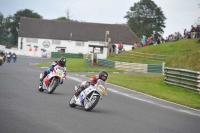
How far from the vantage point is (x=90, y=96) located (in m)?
14.4

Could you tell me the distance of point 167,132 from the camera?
37.0ft

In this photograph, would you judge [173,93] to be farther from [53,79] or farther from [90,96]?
[90,96]

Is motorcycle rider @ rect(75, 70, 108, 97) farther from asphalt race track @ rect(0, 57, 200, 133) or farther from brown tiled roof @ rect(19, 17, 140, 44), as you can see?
brown tiled roof @ rect(19, 17, 140, 44)

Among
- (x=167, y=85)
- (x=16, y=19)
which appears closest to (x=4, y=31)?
Answer: (x=16, y=19)

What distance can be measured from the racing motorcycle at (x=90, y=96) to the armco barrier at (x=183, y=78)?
41.3ft

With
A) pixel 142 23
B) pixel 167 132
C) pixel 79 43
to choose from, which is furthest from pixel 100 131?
pixel 142 23

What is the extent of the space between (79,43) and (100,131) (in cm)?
9275

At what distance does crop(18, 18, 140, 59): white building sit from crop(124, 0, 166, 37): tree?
12.7m

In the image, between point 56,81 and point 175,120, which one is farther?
point 56,81

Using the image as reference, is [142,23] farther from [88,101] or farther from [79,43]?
[88,101]

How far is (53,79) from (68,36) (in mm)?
85215

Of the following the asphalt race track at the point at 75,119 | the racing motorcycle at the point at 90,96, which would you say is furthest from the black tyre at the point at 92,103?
the asphalt race track at the point at 75,119

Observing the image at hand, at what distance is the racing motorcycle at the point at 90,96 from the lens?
45.8ft

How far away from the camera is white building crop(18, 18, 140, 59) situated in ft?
335
